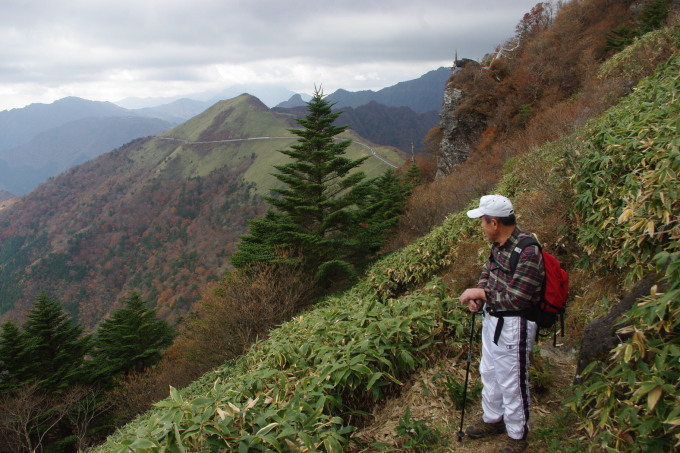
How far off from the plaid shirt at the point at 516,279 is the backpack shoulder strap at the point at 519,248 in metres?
0.02

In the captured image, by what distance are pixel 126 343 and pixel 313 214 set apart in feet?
65.0

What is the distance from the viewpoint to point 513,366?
2.75 metres

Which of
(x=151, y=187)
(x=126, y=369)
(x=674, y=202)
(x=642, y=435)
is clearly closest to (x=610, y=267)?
(x=674, y=202)

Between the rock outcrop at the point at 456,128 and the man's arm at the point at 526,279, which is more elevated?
the rock outcrop at the point at 456,128

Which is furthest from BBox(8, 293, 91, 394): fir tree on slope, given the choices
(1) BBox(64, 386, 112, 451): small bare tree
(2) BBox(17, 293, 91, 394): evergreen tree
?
(1) BBox(64, 386, 112, 451): small bare tree

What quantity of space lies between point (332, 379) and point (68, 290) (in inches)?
5089

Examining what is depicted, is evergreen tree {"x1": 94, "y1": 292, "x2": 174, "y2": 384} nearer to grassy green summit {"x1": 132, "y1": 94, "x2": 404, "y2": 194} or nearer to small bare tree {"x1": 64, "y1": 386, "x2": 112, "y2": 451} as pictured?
small bare tree {"x1": 64, "y1": 386, "x2": 112, "y2": 451}

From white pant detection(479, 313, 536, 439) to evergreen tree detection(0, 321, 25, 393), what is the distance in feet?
101

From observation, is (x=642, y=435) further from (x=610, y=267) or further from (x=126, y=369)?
(x=126, y=369)

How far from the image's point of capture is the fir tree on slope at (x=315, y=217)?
20.1m

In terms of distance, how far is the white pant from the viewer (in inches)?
107

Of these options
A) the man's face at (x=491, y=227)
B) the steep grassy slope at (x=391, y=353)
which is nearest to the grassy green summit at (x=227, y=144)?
the steep grassy slope at (x=391, y=353)

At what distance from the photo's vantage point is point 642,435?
1.88 m

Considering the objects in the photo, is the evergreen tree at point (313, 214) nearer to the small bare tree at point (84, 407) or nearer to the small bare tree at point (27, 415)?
the small bare tree at point (84, 407)
